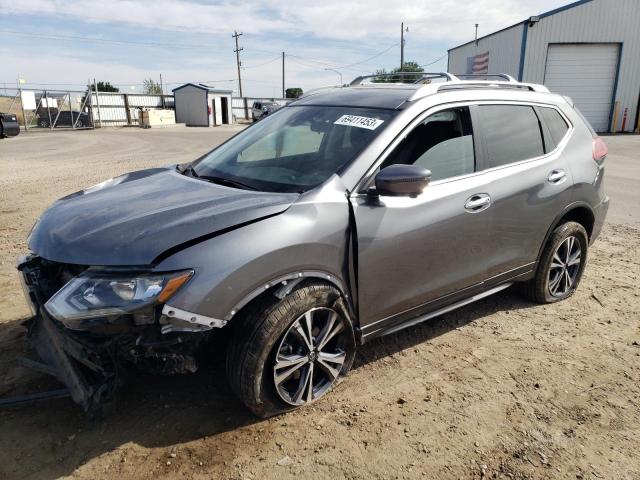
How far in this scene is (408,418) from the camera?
286 centimetres

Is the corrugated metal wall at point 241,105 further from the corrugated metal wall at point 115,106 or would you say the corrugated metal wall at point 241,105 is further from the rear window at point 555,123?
the rear window at point 555,123

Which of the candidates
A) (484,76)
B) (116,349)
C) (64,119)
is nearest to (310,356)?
(116,349)

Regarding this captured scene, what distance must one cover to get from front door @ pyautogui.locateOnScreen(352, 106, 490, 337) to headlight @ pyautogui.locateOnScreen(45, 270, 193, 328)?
42.9 inches

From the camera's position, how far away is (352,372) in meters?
3.30

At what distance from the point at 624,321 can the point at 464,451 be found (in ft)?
7.62

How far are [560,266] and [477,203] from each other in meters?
1.46

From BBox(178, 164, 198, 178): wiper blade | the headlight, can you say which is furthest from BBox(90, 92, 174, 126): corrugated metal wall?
the headlight

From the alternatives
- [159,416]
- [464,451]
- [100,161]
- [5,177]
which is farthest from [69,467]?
[100,161]

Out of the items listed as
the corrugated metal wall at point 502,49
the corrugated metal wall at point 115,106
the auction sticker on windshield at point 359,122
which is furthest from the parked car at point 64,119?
the auction sticker on windshield at point 359,122

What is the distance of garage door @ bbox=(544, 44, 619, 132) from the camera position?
26.1 m

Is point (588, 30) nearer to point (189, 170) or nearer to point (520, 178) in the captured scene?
point (520, 178)

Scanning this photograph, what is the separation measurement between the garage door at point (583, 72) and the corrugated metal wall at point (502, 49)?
1640 millimetres

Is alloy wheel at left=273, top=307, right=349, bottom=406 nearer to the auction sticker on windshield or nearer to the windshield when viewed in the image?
the windshield

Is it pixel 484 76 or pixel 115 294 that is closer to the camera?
pixel 115 294
